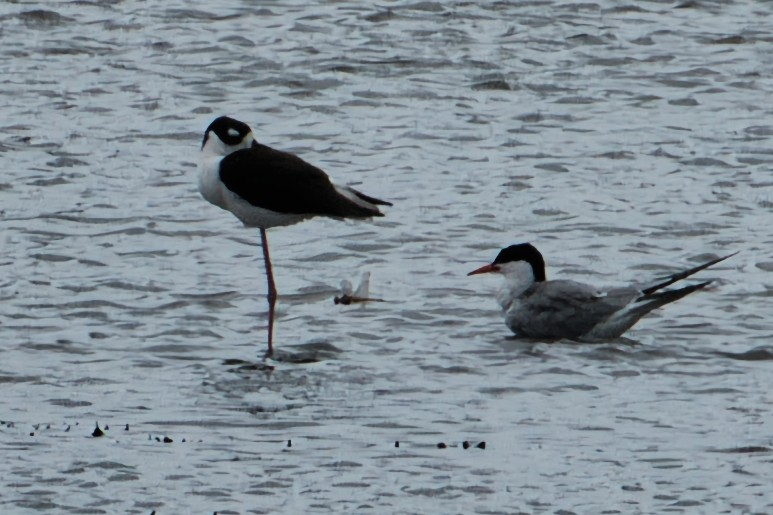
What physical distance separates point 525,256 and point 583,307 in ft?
1.98

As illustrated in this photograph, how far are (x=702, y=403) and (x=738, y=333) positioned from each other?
155 centimetres

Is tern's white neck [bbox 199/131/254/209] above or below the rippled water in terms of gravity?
above

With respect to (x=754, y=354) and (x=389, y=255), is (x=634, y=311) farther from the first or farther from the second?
(x=389, y=255)

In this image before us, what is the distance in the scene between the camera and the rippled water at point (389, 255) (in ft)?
28.7

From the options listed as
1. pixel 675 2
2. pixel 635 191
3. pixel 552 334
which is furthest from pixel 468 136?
pixel 675 2

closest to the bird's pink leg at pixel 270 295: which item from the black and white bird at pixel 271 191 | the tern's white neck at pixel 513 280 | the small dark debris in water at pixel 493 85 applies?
the black and white bird at pixel 271 191

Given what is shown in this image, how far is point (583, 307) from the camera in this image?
11.5 m

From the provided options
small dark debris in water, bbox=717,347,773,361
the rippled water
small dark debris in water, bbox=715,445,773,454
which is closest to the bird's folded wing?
the rippled water

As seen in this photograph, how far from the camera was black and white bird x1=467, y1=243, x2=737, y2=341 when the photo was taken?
37.5ft

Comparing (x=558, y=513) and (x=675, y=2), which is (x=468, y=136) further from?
(x=558, y=513)

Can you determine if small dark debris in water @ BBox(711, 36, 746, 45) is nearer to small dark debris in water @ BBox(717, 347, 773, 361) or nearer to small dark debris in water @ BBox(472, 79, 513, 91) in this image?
small dark debris in water @ BBox(472, 79, 513, 91)

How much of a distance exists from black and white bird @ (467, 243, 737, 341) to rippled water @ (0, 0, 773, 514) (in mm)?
146

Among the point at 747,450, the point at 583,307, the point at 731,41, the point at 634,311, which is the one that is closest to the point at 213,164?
the point at 583,307

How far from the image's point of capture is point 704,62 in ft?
61.9
